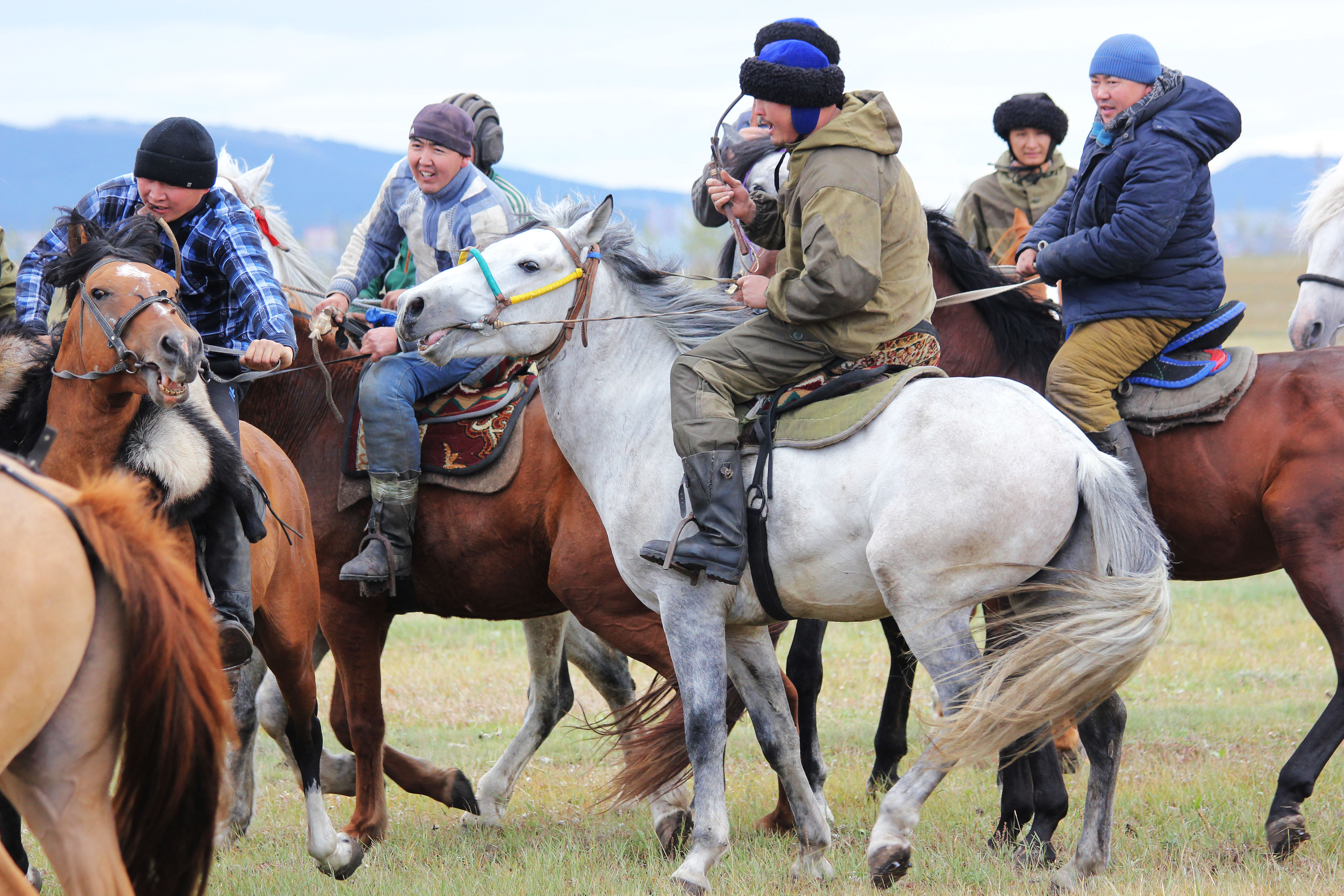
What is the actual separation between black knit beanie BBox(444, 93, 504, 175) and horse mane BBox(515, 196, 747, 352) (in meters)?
2.47

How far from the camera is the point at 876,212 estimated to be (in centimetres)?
421

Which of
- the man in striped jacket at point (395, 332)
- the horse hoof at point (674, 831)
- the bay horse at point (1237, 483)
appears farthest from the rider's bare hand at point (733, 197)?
the horse hoof at point (674, 831)

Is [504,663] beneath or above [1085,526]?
beneath

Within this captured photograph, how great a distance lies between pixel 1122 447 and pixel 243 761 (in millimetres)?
4227

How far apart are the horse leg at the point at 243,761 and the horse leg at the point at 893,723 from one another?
298cm

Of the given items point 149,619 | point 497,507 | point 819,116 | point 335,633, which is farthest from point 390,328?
point 149,619

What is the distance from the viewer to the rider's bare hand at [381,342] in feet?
17.0

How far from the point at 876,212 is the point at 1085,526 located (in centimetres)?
127

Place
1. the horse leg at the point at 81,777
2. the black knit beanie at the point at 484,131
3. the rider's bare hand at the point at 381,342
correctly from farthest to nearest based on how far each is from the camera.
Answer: the black knit beanie at the point at 484,131, the rider's bare hand at the point at 381,342, the horse leg at the point at 81,777

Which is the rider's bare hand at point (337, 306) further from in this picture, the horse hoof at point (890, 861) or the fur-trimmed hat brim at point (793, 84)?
the horse hoof at point (890, 861)

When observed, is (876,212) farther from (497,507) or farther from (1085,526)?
(497,507)

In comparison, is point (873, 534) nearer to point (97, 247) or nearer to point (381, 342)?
point (381, 342)

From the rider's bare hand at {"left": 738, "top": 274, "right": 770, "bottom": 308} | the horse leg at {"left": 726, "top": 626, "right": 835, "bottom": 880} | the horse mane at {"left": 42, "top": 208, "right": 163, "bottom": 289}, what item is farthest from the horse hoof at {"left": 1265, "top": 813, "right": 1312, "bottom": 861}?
the horse mane at {"left": 42, "top": 208, "right": 163, "bottom": 289}

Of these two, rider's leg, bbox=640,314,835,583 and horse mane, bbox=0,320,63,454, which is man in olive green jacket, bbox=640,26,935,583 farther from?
horse mane, bbox=0,320,63,454
